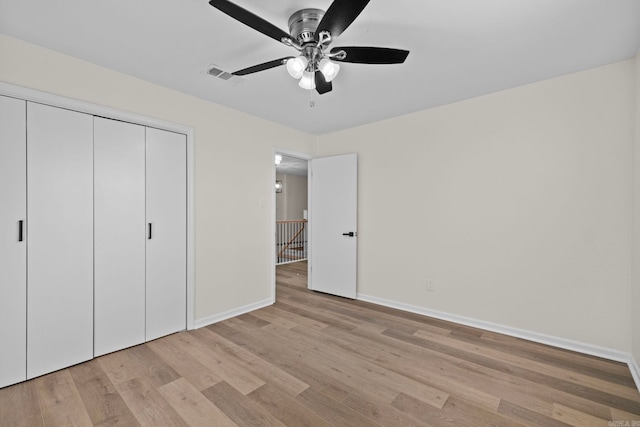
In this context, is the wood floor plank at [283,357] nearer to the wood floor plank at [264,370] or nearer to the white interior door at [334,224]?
the wood floor plank at [264,370]

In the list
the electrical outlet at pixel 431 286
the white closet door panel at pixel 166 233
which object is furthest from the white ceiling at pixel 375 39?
the electrical outlet at pixel 431 286

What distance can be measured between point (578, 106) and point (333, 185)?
9.23 feet

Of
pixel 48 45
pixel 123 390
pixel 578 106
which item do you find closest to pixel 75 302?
pixel 123 390

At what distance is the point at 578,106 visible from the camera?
8.39 feet

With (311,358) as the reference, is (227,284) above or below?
above

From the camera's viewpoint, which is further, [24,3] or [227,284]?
[227,284]

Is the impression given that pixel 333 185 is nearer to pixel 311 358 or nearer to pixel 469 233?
pixel 469 233

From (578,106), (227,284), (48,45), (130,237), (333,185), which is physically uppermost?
(48,45)

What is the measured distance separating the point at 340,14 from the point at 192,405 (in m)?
2.51

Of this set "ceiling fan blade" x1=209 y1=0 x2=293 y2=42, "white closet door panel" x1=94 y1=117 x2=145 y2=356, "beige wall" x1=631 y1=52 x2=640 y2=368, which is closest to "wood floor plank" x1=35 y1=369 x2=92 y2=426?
"white closet door panel" x1=94 y1=117 x2=145 y2=356

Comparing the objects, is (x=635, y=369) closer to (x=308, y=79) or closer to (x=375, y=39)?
(x=375, y=39)

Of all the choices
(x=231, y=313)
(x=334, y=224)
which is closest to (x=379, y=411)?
(x=231, y=313)

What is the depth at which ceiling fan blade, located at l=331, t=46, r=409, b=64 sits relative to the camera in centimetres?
172

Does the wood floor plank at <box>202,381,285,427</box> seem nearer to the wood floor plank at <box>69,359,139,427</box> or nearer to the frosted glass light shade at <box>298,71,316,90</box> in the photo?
the wood floor plank at <box>69,359,139,427</box>
